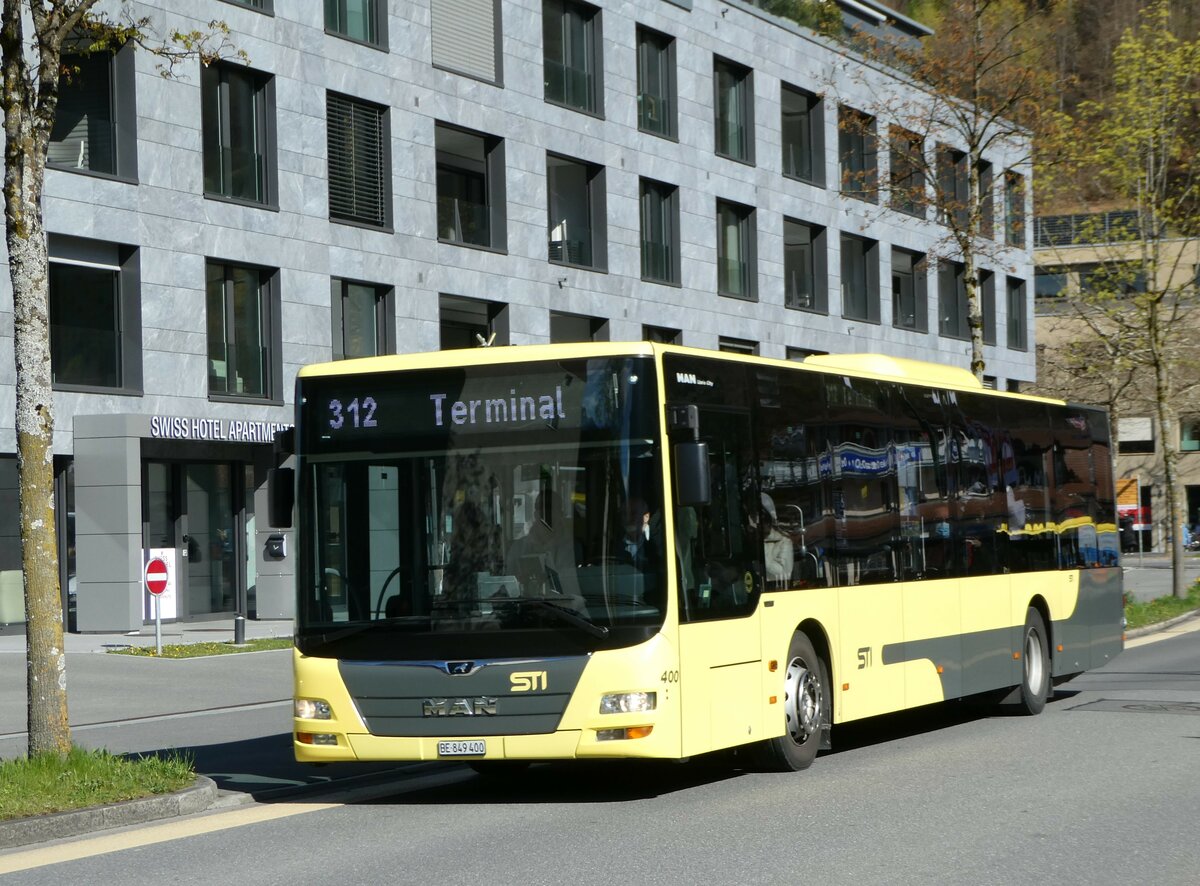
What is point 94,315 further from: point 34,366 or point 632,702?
point 632,702

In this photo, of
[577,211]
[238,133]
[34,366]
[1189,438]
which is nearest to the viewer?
[34,366]

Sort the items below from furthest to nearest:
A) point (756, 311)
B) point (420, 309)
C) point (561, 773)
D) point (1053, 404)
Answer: point (756, 311), point (420, 309), point (1053, 404), point (561, 773)

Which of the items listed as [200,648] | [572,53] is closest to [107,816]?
[200,648]

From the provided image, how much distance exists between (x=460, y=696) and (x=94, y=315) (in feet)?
66.4

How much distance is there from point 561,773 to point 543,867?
4.41 metres

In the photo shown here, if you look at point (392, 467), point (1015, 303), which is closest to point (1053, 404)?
point (392, 467)

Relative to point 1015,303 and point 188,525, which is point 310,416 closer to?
point 188,525

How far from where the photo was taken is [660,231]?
41.3 m

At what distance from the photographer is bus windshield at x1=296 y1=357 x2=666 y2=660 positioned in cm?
1005

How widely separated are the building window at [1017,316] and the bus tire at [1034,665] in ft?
148

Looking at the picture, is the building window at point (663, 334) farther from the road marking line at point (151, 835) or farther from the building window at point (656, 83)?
the road marking line at point (151, 835)

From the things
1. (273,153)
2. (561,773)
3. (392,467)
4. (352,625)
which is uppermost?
(273,153)

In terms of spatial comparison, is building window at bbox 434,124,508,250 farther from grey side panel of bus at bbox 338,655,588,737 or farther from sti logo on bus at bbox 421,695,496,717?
sti logo on bus at bbox 421,695,496,717

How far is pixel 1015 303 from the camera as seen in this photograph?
6066cm
